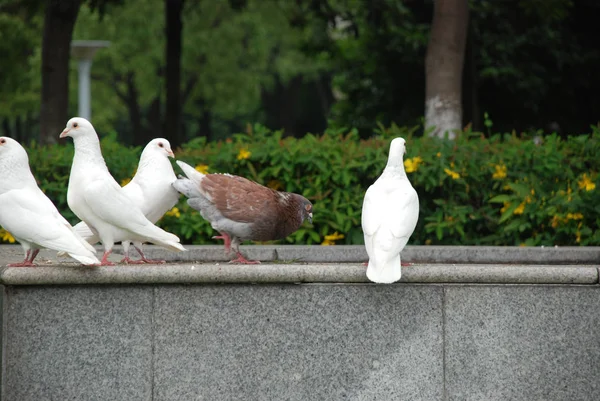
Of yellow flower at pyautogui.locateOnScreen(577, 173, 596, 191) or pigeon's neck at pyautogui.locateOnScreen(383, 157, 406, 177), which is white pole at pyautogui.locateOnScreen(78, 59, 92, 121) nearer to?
yellow flower at pyautogui.locateOnScreen(577, 173, 596, 191)

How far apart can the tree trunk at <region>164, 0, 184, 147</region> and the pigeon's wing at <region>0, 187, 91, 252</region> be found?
10.7 metres

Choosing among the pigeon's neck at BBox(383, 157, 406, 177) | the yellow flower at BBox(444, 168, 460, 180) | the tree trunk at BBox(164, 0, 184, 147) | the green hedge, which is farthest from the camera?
the tree trunk at BBox(164, 0, 184, 147)

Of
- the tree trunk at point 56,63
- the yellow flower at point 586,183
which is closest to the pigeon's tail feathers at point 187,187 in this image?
the yellow flower at point 586,183

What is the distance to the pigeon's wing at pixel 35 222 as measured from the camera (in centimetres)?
536

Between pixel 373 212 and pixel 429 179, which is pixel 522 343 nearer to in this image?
pixel 373 212

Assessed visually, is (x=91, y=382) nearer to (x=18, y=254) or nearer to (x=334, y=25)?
(x=18, y=254)

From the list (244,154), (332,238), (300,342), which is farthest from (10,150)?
(332,238)

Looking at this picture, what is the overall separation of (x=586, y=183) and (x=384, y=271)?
3.36 meters

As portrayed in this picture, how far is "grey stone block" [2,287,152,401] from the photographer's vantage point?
5430 millimetres

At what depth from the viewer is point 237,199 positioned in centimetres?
640

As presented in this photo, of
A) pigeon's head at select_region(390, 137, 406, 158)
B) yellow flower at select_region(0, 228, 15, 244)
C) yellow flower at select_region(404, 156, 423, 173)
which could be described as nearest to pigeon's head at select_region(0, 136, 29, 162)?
pigeon's head at select_region(390, 137, 406, 158)

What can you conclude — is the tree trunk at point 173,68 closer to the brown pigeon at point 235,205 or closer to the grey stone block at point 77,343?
the brown pigeon at point 235,205

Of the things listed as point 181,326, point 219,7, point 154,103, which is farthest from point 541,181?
point 154,103

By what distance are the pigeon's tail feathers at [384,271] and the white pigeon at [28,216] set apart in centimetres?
145
